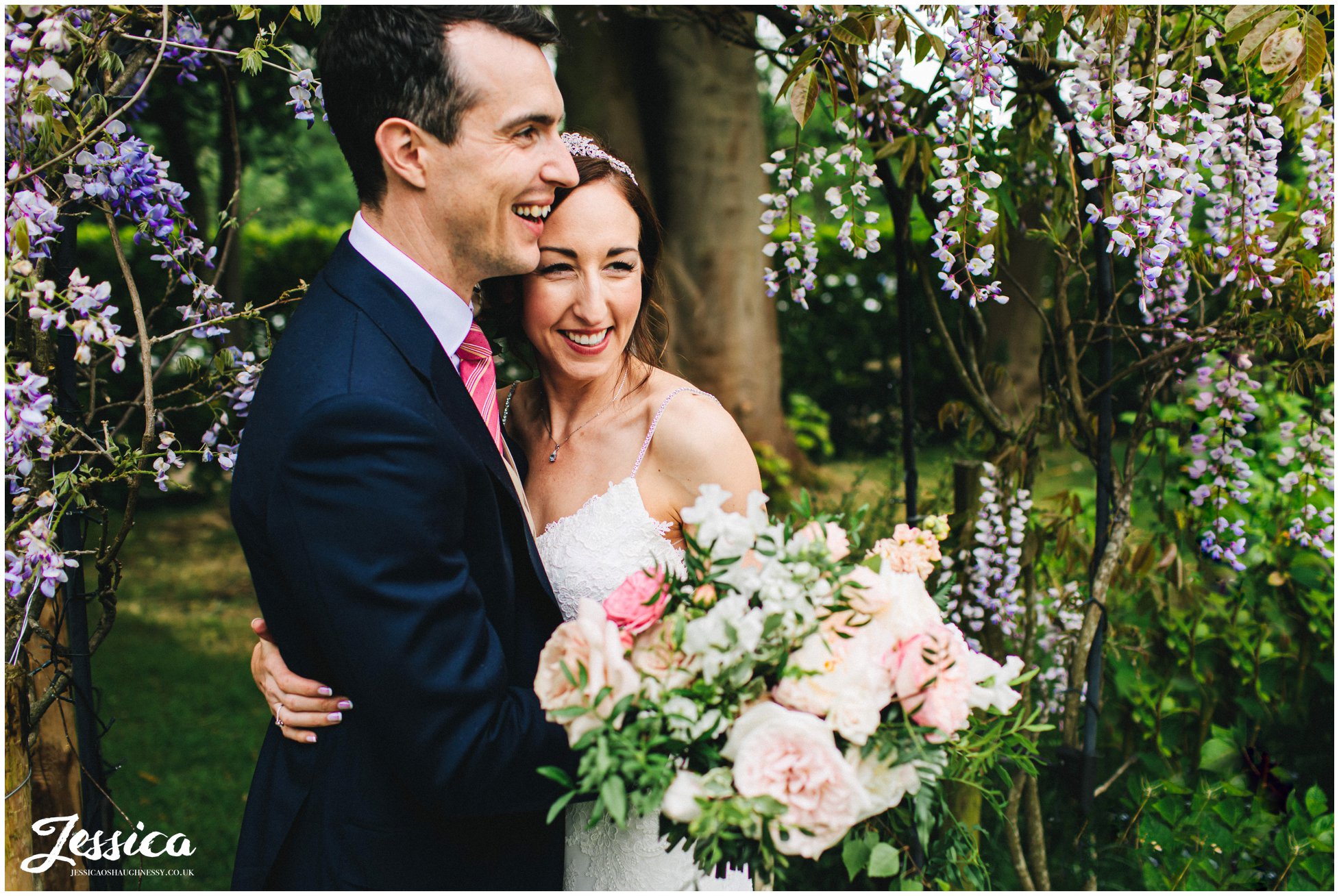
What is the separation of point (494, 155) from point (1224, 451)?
2543mm

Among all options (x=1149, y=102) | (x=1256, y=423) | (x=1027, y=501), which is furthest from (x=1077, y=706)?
(x=1149, y=102)

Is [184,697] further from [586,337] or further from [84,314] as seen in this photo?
[586,337]

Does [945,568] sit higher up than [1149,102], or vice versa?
[1149,102]

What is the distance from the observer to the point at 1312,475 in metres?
2.93

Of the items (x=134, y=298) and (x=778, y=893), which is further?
(x=778, y=893)

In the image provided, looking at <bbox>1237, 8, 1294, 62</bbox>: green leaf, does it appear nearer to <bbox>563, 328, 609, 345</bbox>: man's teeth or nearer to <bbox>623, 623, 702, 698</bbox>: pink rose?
<bbox>563, 328, 609, 345</bbox>: man's teeth

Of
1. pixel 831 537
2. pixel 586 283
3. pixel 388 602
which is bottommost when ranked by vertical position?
pixel 388 602

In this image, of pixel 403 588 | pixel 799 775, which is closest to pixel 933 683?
pixel 799 775

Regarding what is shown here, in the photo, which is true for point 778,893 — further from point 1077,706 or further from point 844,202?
point 844,202

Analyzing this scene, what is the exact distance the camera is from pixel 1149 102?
2.27 m

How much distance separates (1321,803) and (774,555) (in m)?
2.58

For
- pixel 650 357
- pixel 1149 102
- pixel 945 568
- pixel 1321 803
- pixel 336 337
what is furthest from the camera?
pixel 945 568

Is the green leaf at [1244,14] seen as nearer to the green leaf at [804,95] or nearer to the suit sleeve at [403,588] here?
the green leaf at [804,95]

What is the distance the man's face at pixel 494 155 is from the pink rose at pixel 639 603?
28.2 inches
